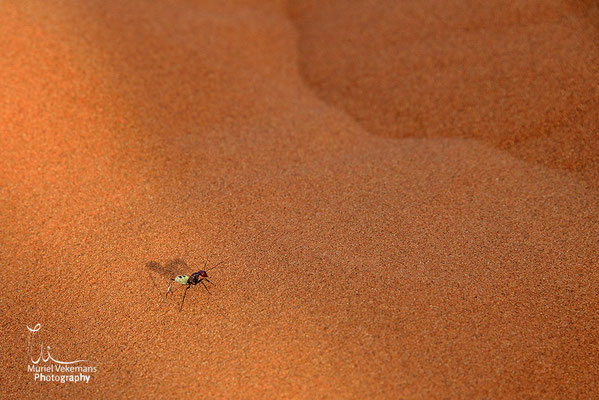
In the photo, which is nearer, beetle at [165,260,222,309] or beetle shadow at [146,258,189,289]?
beetle at [165,260,222,309]

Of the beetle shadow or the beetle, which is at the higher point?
the beetle shadow

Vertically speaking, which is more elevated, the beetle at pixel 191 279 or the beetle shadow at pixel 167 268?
the beetle shadow at pixel 167 268

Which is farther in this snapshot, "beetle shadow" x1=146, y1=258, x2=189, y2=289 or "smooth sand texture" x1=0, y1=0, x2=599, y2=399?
"beetle shadow" x1=146, y1=258, x2=189, y2=289

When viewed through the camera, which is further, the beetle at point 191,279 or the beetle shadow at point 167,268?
Answer: the beetle shadow at point 167,268

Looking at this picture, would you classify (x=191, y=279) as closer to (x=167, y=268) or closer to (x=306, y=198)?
(x=167, y=268)

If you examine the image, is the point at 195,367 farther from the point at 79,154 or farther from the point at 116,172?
the point at 79,154
